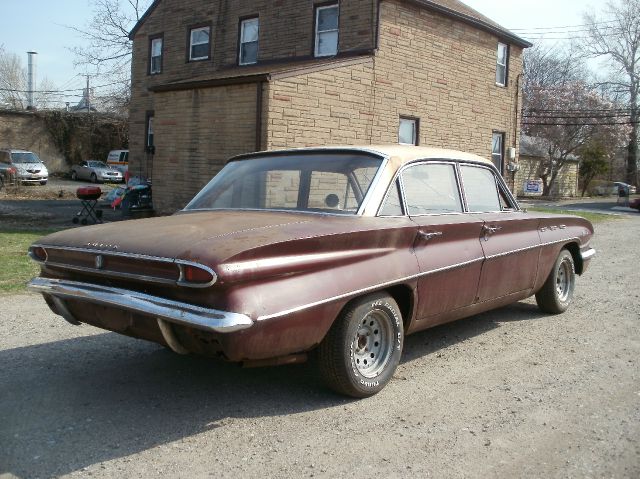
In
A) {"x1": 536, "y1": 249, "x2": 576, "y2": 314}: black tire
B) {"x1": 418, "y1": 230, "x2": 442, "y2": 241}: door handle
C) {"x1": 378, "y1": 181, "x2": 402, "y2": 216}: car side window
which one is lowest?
{"x1": 536, "y1": 249, "x2": 576, "y2": 314}: black tire

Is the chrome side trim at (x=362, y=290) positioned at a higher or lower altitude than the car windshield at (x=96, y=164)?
lower

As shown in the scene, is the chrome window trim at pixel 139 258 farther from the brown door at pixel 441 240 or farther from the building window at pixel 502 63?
the building window at pixel 502 63

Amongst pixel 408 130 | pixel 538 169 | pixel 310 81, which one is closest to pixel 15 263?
pixel 310 81

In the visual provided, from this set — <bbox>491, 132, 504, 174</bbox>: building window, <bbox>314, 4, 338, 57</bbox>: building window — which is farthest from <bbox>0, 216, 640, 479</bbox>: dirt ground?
<bbox>491, 132, 504, 174</bbox>: building window

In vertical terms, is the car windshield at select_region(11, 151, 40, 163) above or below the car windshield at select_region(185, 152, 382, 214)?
above

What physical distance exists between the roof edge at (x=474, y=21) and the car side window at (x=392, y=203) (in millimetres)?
12219

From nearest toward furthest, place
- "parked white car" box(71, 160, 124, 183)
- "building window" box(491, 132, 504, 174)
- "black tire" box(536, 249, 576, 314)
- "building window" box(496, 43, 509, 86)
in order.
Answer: "black tire" box(536, 249, 576, 314) → "building window" box(496, 43, 509, 86) → "building window" box(491, 132, 504, 174) → "parked white car" box(71, 160, 124, 183)

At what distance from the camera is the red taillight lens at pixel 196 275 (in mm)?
3254

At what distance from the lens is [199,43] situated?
19438 millimetres

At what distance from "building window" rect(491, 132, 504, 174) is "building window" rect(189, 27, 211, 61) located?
355 inches

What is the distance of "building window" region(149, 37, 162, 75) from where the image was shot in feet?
68.1

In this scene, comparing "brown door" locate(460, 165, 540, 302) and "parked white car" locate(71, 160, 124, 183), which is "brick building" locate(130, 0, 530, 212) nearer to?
"brown door" locate(460, 165, 540, 302)

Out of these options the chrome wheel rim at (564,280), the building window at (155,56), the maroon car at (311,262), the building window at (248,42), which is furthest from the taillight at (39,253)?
the building window at (155,56)

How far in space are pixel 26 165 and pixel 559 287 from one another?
28113 mm
